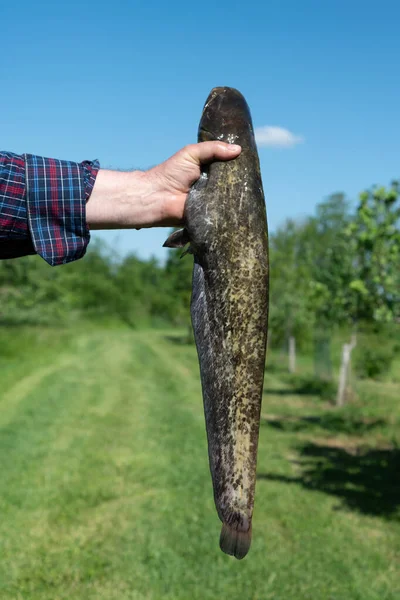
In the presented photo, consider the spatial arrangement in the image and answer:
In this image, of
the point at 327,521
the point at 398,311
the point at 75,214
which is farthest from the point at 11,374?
the point at 75,214

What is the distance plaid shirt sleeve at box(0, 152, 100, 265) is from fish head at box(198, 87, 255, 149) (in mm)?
426

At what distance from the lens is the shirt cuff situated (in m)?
2.30

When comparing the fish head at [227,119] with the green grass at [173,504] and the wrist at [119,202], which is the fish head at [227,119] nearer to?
the wrist at [119,202]

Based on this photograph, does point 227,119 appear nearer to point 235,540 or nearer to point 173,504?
point 235,540

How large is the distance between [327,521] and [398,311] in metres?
4.37

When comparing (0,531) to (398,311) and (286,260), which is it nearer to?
(398,311)

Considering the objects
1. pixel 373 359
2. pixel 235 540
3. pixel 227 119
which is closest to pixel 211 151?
pixel 227 119

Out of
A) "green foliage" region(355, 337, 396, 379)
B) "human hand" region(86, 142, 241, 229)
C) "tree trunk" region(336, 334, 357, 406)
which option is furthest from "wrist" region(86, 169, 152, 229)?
"green foliage" region(355, 337, 396, 379)


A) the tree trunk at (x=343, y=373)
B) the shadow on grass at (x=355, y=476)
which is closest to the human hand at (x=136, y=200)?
the shadow on grass at (x=355, y=476)

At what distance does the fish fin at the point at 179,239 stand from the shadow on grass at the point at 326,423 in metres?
14.7

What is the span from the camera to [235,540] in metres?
1.99

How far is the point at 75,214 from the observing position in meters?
2.33

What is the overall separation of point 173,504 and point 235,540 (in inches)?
306

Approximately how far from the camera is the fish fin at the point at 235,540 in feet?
6.54
